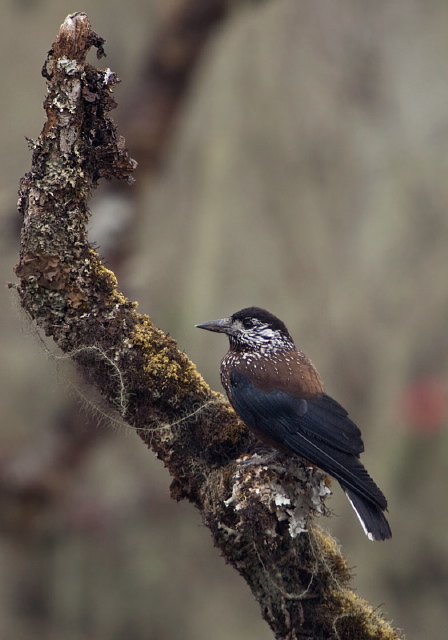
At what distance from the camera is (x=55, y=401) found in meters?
6.90

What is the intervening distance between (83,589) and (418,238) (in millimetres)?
4025

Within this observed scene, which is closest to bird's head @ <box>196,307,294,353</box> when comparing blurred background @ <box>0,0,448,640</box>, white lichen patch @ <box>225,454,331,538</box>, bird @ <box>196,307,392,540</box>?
bird @ <box>196,307,392,540</box>

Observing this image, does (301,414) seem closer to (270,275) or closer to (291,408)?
(291,408)

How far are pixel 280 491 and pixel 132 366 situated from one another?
2.54 feet

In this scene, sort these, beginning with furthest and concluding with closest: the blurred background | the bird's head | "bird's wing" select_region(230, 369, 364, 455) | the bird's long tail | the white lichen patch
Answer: the blurred background < the bird's head < "bird's wing" select_region(230, 369, 364, 455) < the bird's long tail < the white lichen patch

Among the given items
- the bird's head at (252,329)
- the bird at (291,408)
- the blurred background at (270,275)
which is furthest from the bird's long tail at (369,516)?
the blurred background at (270,275)

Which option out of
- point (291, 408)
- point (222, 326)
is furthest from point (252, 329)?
point (291, 408)

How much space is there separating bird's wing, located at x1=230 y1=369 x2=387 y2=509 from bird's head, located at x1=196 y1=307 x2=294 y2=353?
1.02 ft

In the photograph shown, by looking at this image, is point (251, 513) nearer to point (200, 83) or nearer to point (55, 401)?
point (55, 401)

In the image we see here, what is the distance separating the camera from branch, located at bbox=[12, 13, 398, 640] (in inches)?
131

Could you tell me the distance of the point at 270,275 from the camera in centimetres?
695

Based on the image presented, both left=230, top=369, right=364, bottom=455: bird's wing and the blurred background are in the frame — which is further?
the blurred background

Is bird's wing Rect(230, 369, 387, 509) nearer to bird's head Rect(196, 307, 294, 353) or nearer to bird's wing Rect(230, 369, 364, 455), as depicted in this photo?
bird's wing Rect(230, 369, 364, 455)

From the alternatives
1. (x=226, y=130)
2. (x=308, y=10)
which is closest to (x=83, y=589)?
(x=226, y=130)
